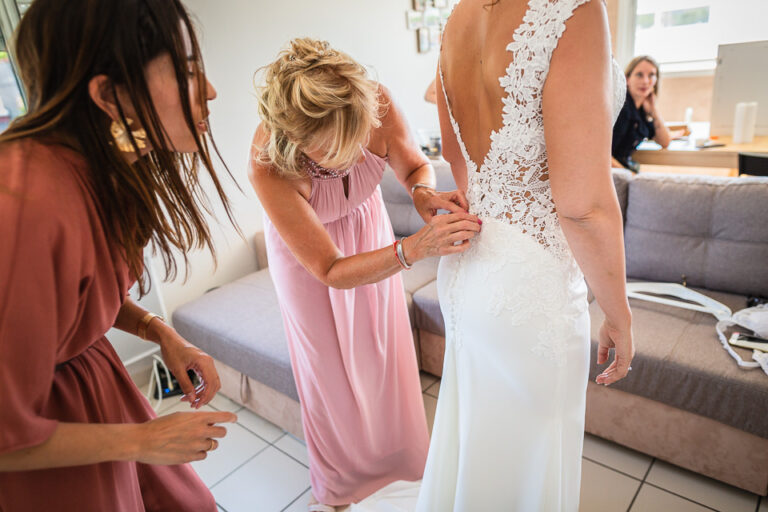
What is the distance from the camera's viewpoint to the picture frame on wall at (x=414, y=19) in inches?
163

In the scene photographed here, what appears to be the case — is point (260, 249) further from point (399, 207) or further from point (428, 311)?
point (428, 311)

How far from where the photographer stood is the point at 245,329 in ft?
7.57

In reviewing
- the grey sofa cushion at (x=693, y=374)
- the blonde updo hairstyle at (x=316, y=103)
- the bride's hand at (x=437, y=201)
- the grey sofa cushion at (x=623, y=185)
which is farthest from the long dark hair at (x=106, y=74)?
the grey sofa cushion at (x=623, y=185)

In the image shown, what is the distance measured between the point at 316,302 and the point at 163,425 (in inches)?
34.4

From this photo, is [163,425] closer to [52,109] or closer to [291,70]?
[52,109]

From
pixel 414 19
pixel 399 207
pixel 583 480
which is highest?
pixel 414 19

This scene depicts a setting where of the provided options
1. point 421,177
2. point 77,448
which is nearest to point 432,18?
point 421,177

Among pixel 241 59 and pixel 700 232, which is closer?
pixel 700 232

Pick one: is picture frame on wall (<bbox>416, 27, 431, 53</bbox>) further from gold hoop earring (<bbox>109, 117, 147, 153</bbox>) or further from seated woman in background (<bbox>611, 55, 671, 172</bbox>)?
gold hoop earring (<bbox>109, 117, 147, 153</bbox>)

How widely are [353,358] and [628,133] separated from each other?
2.86 meters

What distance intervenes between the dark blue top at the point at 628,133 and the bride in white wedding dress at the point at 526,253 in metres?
2.72

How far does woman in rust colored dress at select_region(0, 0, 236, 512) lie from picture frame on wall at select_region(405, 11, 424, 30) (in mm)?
3803

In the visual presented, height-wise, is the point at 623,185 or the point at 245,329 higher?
the point at 623,185

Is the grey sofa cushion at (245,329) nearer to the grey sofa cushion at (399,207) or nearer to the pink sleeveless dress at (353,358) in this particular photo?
the pink sleeveless dress at (353,358)
